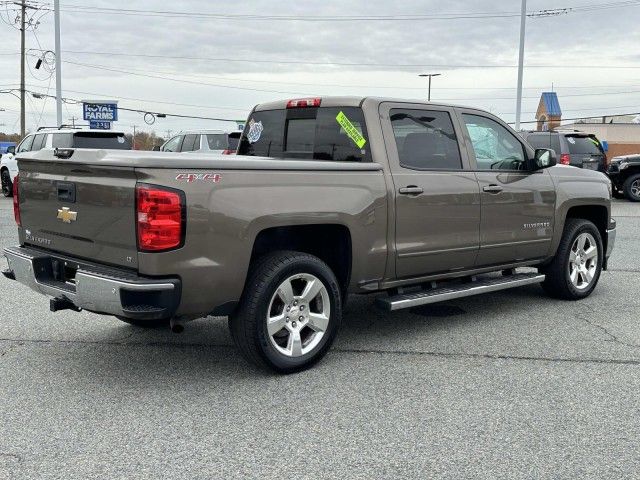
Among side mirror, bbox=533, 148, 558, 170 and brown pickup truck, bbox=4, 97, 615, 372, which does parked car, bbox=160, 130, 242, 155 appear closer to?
brown pickup truck, bbox=4, 97, 615, 372

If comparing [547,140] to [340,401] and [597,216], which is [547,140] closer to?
[597,216]

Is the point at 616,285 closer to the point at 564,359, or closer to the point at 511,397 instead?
the point at 564,359

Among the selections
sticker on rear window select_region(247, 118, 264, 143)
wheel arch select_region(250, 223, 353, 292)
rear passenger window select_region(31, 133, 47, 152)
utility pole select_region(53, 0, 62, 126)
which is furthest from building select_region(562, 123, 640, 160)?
wheel arch select_region(250, 223, 353, 292)

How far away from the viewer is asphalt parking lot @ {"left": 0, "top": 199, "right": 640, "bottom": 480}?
3.29 meters

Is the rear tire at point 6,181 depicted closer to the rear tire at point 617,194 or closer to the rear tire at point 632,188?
the rear tire at point 632,188

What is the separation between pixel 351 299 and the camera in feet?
22.9

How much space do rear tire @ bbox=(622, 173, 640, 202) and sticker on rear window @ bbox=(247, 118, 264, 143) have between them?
53.3 ft

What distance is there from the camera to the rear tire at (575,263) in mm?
6676

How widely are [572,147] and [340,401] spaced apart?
631 inches

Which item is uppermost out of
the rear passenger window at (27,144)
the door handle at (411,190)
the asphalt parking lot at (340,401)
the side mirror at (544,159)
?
the rear passenger window at (27,144)

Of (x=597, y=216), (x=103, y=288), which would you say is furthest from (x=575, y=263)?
(x=103, y=288)

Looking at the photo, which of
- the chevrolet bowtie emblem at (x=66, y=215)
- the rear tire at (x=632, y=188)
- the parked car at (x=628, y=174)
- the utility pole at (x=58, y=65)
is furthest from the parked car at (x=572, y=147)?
the utility pole at (x=58, y=65)

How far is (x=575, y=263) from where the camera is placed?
6.88 m

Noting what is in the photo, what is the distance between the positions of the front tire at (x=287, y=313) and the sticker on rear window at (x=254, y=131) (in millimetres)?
1838
